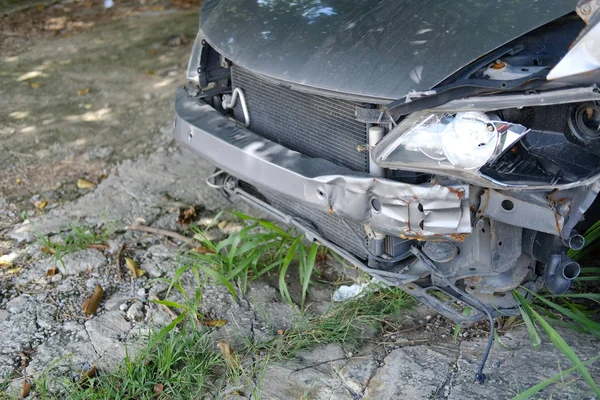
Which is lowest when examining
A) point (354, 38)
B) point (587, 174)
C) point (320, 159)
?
point (320, 159)

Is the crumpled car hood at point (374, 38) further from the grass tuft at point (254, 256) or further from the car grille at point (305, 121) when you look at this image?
the grass tuft at point (254, 256)

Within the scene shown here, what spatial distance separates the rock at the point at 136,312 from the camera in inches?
117

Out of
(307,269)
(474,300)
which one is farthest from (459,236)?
(307,269)

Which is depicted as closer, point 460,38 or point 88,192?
point 460,38

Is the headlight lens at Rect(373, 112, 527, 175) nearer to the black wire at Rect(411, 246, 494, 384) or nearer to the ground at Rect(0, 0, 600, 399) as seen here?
the black wire at Rect(411, 246, 494, 384)

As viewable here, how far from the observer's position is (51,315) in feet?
9.74

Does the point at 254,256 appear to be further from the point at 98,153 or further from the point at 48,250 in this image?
the point at 98,153

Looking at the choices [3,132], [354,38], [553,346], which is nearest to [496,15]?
[354,38]

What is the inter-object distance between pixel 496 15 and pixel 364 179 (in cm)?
68

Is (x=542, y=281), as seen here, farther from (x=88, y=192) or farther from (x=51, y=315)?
(x=88, y=192)

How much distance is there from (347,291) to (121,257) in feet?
3.66

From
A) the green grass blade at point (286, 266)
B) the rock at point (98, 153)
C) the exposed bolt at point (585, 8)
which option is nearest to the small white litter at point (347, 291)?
the green grass blade at point (286, 266)

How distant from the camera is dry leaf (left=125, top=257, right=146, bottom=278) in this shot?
3246mm

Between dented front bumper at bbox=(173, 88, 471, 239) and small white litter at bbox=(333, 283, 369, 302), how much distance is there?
73cm
